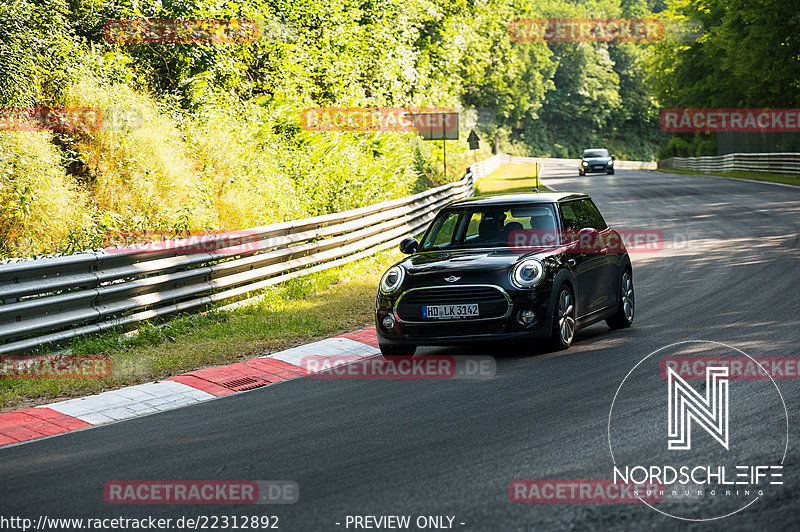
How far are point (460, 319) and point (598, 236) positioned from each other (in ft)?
8.07

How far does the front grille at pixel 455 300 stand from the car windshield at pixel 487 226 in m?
1.03

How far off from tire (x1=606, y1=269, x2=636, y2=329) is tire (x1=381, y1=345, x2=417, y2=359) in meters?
2.52

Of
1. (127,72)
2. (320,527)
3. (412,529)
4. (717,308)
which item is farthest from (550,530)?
(127,72)

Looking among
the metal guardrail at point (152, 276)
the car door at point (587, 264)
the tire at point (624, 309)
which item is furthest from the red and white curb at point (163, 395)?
the tire at point (624, 309)

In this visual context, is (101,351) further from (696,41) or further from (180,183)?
(696,41)

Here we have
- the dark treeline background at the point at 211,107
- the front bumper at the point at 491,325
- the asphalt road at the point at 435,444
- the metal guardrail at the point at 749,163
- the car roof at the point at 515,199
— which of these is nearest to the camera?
the asphalt road at the point at 435,444

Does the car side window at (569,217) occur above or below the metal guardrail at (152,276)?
above

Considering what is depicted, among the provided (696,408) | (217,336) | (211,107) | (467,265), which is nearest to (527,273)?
(467,265)

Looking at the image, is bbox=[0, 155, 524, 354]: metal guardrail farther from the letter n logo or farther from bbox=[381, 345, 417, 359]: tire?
the letter n logo

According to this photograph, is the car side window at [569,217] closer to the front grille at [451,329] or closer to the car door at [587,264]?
the car door at [587,264]

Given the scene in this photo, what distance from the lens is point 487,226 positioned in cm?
959

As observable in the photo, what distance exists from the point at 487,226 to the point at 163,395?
153 inches

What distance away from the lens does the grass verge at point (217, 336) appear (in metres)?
7.87

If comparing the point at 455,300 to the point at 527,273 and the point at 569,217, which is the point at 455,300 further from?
the point at 569,217
